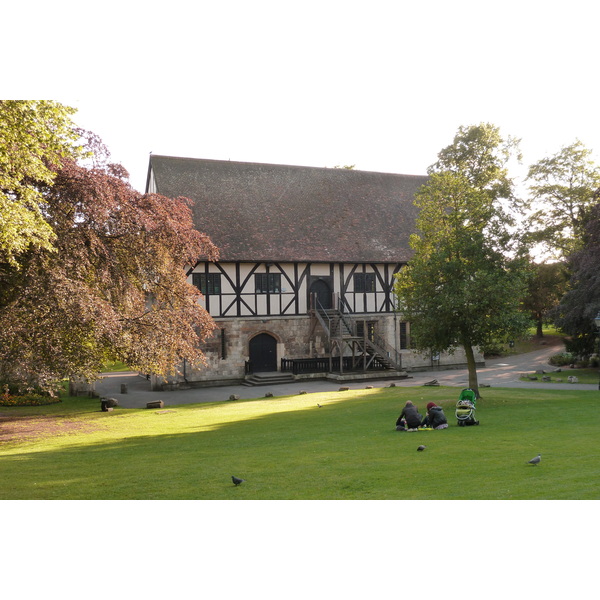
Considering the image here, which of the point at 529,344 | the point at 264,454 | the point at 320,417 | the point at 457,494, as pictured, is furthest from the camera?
the point at 529,344

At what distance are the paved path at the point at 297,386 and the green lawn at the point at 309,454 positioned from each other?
178 inches

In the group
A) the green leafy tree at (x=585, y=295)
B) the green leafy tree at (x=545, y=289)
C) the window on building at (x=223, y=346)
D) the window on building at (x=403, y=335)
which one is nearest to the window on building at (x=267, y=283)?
the window on building at (x=223, y=346)

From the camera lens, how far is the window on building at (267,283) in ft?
99.8

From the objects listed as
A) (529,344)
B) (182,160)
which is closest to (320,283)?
(182,160)

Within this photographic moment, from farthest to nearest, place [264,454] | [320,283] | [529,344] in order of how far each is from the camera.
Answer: [529,344] < [320,283] < [264,454]

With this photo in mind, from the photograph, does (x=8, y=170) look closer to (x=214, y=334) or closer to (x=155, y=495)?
(x=155, y=495)

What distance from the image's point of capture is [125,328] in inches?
699

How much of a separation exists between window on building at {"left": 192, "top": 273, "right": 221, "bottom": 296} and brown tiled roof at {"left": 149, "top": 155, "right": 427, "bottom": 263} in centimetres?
140

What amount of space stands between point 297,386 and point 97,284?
42.5 feet

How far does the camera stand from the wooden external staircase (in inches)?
1191

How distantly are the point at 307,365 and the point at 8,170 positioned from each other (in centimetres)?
2045

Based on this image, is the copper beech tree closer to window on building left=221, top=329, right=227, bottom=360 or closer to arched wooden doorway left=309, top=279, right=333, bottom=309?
window on building left=221, top=329, right=227, bottom=360

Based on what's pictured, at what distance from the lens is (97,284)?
706 inches

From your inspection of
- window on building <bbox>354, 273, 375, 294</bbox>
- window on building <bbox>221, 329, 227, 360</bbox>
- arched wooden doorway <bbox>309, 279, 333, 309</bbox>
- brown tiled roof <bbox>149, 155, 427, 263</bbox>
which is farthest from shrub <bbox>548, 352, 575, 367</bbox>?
window on building <bbox>221, 329, 227, 360</bbox>
